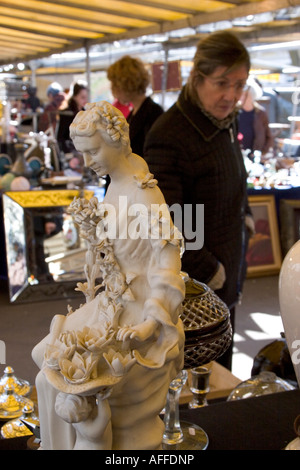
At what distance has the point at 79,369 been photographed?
26.4 inches

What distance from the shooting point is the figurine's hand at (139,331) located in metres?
0.68

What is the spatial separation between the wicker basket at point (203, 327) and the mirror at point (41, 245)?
2.09 meters

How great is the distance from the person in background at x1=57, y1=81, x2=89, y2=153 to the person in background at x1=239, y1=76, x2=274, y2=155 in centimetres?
129

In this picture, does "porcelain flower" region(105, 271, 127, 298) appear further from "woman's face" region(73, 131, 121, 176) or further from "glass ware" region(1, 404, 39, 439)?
"glass ware" region(1, 404, 39, 439)

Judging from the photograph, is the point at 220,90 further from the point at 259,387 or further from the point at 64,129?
the point at 64,129

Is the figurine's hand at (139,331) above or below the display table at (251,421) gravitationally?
above

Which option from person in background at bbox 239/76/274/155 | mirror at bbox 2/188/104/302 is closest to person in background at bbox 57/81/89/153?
mirror at bbox 2/188/104/302

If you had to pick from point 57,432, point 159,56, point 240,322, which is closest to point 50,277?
point 240,322

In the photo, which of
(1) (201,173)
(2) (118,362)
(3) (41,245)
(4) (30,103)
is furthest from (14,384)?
(4) (30,103)

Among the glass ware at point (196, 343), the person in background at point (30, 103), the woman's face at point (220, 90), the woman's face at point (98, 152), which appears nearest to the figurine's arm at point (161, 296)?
the woman's face at point (98, 152)

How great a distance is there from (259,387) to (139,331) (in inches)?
24.6

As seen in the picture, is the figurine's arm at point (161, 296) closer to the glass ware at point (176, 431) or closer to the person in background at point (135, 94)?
the glass ware at point (176, 431)

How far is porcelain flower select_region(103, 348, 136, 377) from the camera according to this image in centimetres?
67

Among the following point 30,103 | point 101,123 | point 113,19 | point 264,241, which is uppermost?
point 113,19
